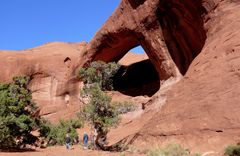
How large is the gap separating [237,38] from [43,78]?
23.9 m

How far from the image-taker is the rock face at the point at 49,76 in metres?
32.4

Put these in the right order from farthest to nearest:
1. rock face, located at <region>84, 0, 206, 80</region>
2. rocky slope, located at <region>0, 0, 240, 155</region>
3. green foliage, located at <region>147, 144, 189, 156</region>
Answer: rock face, located at <region>84, 0, 206, 80</region> < rocky slope, located at <region>0, 0, 240, 155</region> < green foliage, located at <region>147, 144, 189, 156</region>

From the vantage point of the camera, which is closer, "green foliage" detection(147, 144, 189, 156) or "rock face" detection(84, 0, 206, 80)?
"green foliage" detection(147, 144, 189, 156)

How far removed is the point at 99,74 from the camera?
19719 millimetres

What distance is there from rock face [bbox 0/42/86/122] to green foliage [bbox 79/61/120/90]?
11.8m

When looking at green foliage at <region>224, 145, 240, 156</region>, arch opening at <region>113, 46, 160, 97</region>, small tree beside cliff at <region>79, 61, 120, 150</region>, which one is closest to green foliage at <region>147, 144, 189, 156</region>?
green foliage at <region>224, 145, 240, 156</region>

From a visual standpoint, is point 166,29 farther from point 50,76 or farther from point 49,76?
point 49,76

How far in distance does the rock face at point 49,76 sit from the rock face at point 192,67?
10.2m

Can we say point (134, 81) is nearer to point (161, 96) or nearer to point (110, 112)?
point (161, 96)

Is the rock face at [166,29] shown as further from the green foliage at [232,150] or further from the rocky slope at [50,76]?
the green foliage at [232,150]

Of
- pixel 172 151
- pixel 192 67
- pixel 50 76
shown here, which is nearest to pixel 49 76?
pixel 50 76

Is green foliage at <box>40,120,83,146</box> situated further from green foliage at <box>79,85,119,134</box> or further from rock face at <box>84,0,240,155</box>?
green foliage at <box>79,85,119,134</box>

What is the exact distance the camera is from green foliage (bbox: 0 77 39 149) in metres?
15.4

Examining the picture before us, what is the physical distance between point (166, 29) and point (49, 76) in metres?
15.8
